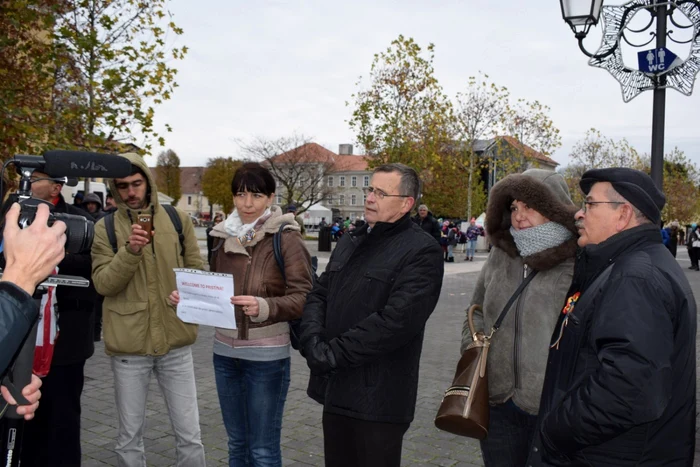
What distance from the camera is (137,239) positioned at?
3211mm

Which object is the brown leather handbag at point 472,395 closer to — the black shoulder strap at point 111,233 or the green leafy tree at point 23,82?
the black shoulder strap at point 111,233

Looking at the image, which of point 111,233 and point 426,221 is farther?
point 426,221

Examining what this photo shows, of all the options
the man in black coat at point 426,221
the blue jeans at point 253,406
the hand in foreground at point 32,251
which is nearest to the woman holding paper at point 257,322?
the blue jeans at point 253,406

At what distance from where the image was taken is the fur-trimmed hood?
292cm

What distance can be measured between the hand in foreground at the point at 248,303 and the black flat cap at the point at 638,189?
1805mm

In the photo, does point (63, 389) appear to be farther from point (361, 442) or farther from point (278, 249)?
point (361, 442)

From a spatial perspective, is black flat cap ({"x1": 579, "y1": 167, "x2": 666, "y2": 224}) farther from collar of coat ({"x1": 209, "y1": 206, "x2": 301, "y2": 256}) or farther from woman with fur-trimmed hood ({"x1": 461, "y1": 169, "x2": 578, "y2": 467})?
collar of coat ({"x1": 209, "y1": 206, "x2": 301, "y2": 256})

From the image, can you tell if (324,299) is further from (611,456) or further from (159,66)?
(159,66)

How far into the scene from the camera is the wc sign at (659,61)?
16.3 ft

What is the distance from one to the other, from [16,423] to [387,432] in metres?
1.54

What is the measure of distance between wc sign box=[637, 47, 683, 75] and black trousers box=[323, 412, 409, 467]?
382 cm

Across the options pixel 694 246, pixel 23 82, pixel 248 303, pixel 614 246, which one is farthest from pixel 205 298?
pixel 694 246

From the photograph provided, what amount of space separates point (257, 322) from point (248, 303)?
0.64 feet

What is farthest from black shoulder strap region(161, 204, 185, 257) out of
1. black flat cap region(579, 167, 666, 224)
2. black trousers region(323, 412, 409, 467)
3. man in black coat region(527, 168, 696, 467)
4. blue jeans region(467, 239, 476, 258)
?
blue jeans region(467, 239, 476, 258)
